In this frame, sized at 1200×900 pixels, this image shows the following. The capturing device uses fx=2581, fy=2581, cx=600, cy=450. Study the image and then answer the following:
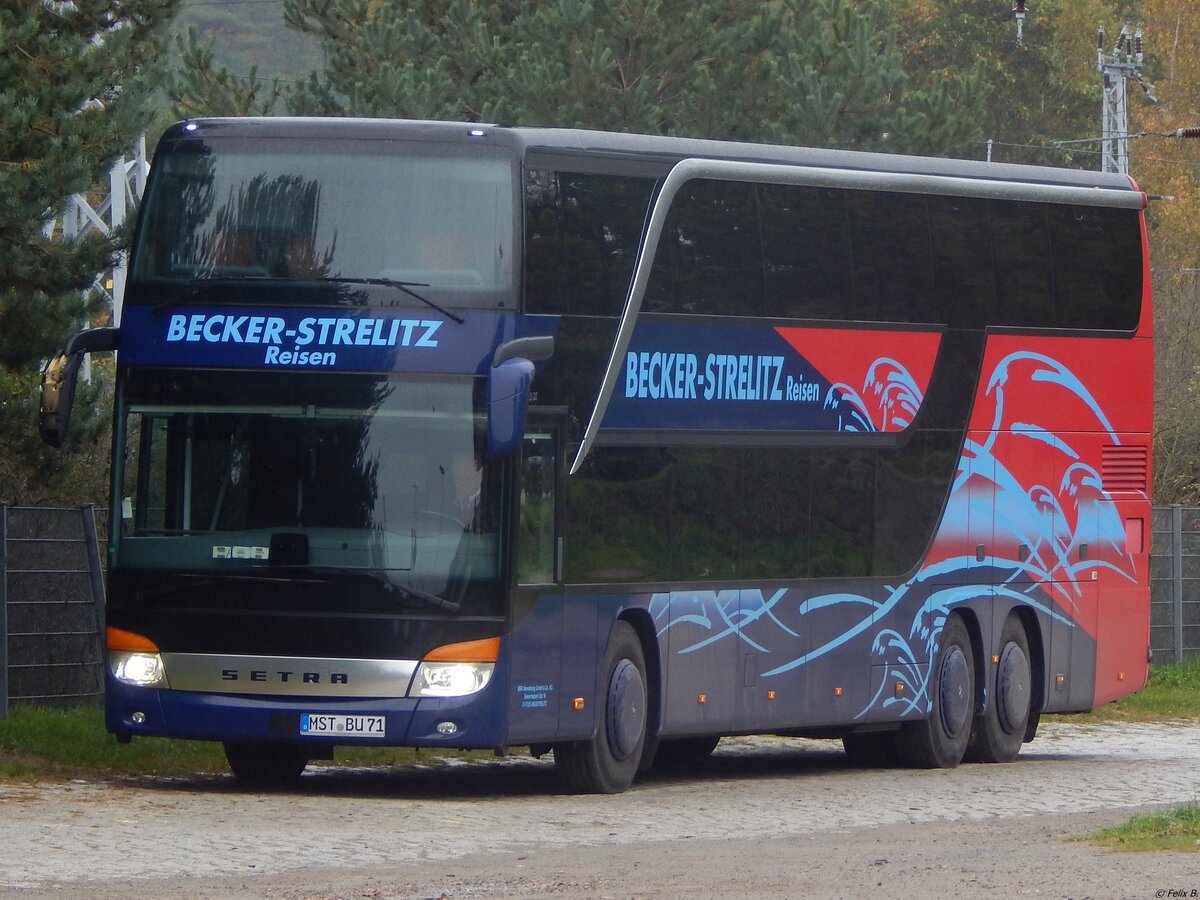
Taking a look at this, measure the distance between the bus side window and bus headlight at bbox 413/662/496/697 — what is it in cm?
66

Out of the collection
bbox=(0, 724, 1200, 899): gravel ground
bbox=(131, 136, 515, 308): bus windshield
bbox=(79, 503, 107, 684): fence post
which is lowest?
bbox=(0, 724, 1200, 899): gravel ground

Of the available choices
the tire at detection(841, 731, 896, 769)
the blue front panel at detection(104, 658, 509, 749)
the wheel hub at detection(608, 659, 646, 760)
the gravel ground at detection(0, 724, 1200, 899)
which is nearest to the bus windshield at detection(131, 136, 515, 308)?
the blue front panel at detection(104, 658, 509, 749)

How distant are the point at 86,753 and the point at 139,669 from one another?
193 centimetres

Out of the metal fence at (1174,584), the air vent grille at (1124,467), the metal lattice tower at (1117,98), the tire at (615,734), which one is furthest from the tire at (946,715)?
the metal lattice tower at (1117,98)

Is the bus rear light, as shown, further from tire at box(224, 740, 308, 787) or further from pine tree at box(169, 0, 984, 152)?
pine tree at box(169, 0, 984, 152)

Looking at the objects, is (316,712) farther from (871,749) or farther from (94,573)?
(871,749)

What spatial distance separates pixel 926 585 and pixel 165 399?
664cm

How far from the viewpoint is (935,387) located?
19875 millimetres

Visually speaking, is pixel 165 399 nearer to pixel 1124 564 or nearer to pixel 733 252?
pixel 733 252

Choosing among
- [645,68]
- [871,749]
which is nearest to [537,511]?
[871,749]

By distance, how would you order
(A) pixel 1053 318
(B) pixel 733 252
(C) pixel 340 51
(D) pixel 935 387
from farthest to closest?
(C) pixel 340 51, (A) pixel 1053 318, (D) pixel 935 387, (B) pixel 733 252

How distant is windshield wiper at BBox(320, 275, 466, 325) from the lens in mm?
15748

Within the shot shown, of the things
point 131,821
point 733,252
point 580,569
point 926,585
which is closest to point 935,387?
point 926,585

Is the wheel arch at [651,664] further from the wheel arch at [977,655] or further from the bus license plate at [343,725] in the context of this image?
the wheel arch at [977,655]
